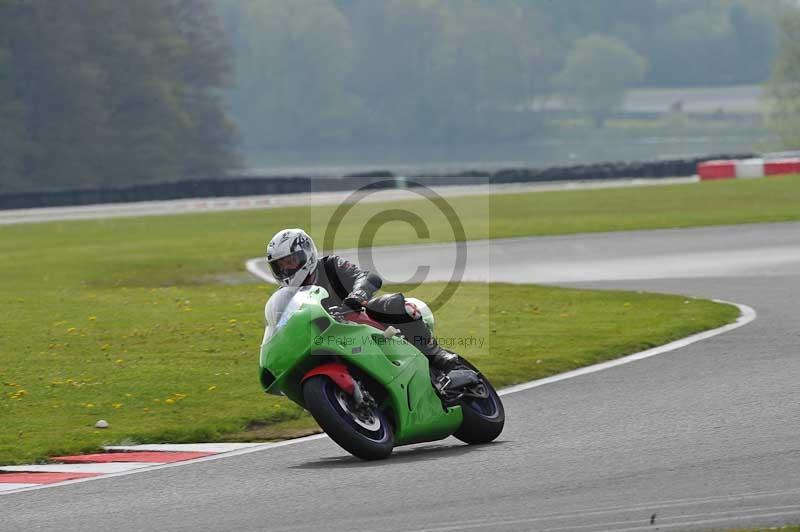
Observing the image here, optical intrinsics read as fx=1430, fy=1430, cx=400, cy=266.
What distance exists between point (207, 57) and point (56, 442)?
74.9 meters

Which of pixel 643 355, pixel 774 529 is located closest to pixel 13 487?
pixel 774 529

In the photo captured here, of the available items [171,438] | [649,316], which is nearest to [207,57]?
[649,316]

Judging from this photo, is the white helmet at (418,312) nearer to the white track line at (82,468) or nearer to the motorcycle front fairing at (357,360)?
the motorcycle front fairing at (357,360)

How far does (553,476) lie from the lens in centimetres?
769

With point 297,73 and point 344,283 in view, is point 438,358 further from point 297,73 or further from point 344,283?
point 297,73

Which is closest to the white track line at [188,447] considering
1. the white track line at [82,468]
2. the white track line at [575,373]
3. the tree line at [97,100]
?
the white track line at [575,373]

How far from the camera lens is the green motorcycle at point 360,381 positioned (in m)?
8.34

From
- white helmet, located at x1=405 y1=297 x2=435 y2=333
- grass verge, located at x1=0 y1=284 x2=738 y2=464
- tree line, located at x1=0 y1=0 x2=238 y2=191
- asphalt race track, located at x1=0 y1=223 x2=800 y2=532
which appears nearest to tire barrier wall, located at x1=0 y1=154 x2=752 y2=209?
tree line, located at x1=0 y1=0 x2=238 y2=191

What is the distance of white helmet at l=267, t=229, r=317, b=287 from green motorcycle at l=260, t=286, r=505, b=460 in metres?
0.14

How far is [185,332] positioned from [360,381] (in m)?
6.77

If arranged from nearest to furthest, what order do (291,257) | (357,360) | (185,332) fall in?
1. (357,360)
2. (291,257)
3. (185,332)

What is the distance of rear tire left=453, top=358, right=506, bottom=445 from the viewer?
30.0 ft

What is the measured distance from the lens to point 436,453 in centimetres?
891

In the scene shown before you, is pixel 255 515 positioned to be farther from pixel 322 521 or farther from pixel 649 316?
pixel 649 316
